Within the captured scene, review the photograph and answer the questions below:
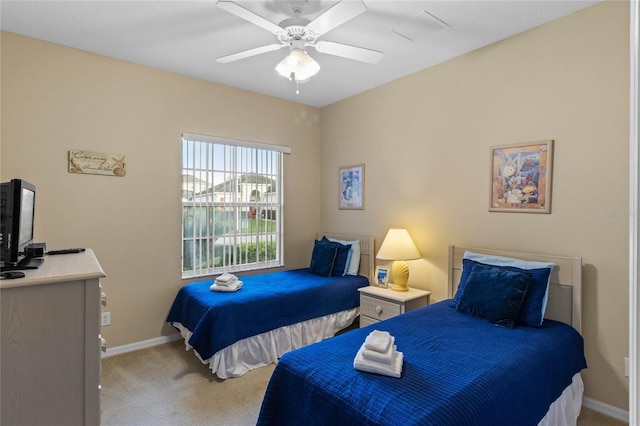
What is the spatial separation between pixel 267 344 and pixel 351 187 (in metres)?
2.05

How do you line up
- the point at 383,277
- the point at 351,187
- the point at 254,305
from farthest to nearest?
the point at 351,187 → the point at 383,277 → the point at 254,305

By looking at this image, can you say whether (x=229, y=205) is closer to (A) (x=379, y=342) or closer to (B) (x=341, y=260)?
(B) (x=341, y=260)

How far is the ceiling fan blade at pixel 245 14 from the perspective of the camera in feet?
6.04

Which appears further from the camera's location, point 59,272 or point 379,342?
point 379,342

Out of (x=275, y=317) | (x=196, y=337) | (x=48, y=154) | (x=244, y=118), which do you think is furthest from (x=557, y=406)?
(x=48, y=154)

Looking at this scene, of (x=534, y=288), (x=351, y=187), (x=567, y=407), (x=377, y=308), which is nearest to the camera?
(x=567, y=407)

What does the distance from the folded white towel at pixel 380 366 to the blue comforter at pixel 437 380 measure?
0.03m

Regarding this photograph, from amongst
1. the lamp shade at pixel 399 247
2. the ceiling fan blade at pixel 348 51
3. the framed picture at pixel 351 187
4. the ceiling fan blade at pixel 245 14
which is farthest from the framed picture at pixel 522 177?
the ceiling fan blade at pixel 245 14

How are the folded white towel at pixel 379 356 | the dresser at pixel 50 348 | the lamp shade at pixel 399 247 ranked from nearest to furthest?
the dresser at pixel 50 348
the folded white towel at pixel 379 356
the lamp shade at pixel 399 247

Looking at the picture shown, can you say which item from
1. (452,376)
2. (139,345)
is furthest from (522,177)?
(139,345)

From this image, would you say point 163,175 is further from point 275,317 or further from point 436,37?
point 436,37

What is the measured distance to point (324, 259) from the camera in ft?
13.0

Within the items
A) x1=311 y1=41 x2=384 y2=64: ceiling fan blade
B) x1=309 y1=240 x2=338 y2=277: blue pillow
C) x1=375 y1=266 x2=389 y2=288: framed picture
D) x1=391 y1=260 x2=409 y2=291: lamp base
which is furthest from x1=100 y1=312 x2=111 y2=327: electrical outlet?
x1=311 y1=41 x2=384 y2=64: ceiling fan blade

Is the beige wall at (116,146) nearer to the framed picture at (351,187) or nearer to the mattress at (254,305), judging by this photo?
the mattress at (254,305)
